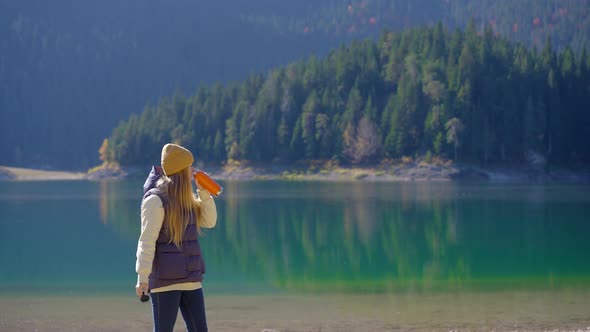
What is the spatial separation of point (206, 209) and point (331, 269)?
16.5 m

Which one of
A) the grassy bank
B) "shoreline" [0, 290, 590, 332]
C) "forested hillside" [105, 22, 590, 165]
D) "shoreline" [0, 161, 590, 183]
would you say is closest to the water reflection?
"shoreline" [0, 290, 590, 332]

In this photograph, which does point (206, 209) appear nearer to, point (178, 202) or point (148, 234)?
point (178, 202)

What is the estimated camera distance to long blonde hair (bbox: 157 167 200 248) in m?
8.24

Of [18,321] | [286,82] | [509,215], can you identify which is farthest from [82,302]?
[286,82]

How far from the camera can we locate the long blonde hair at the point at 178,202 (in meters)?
8.24

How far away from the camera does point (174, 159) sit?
831 cm

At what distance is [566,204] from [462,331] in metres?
40.6

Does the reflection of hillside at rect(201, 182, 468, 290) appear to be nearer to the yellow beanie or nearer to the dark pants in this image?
the dark pants

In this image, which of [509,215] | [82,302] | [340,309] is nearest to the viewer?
[340,309]

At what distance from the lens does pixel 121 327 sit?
1576 centimetres

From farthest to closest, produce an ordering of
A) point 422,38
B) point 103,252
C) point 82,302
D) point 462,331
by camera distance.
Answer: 1. point 422,38
2. point 103,252
3. point 82,302
4. point 462,331

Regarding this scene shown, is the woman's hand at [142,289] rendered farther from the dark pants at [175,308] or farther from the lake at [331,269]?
the lake at [331,269]

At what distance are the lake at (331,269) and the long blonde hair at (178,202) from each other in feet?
24.8

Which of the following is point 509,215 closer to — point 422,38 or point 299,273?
point 299,273
